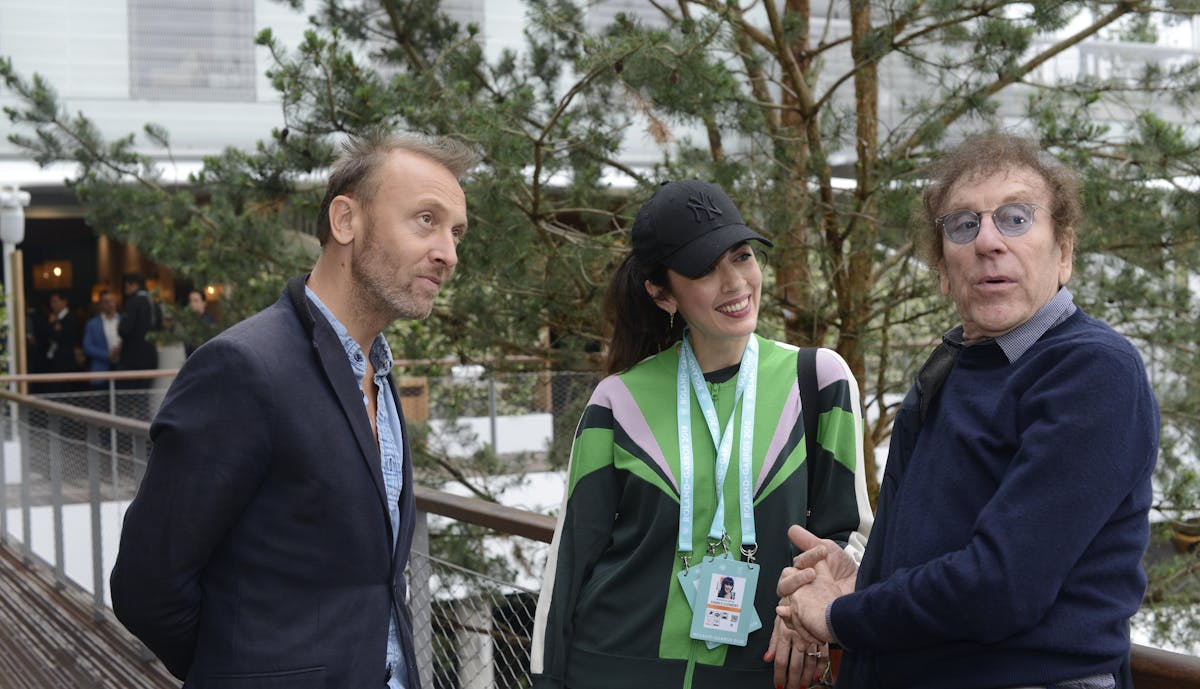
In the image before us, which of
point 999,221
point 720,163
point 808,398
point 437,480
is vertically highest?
point 720,163

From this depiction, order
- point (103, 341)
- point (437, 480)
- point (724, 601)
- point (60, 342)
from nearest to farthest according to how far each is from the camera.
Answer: point (724, 601), point (437, 480), point (103, 341), point (60, 342)

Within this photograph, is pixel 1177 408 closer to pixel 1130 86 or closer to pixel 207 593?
pixel 1130 86

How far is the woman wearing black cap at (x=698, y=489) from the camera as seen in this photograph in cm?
184

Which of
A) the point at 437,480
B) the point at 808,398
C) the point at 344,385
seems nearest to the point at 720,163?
the point at 437,480

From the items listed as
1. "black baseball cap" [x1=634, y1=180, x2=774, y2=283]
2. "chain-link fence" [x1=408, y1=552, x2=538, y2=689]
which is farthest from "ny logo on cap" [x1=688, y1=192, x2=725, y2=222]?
"chain-link fence" [x1=408, y1=552, x2=538, y2=689]

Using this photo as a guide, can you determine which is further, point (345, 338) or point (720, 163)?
point (720, 163)

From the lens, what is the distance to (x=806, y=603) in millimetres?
1585

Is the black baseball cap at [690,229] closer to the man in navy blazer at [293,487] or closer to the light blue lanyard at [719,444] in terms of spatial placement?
the light blue lanyard at [719,444]

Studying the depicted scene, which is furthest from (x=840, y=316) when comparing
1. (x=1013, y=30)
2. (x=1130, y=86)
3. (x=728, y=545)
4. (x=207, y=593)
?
(x=207, y=593)

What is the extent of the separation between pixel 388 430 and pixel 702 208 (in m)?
0.62

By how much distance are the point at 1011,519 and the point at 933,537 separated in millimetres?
133

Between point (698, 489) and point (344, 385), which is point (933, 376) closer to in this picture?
point (698, 489)

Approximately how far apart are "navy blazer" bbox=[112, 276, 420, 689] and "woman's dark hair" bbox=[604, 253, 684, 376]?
0.53 meters

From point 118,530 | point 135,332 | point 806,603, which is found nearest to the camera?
point 806,603
